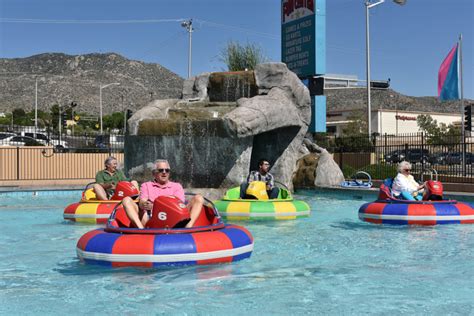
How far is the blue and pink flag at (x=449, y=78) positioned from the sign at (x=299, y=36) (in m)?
9.11

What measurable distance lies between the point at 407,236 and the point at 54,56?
7357 inches

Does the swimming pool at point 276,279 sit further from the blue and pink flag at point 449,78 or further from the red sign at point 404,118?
A: the red sign at point 404,118

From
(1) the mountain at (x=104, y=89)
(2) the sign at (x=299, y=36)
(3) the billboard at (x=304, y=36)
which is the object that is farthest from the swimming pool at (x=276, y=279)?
(1) the mountain at (x=104, y=89)

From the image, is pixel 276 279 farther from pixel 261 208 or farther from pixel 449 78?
pixel 449 78

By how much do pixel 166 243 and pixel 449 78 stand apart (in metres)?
26.1

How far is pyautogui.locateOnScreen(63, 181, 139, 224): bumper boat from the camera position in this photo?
11500 mm

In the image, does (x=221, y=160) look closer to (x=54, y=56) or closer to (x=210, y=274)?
(x=210, y=274)

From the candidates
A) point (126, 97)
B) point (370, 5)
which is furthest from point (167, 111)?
point (126, 97)

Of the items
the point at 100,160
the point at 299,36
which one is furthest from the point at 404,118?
the point at 100,160

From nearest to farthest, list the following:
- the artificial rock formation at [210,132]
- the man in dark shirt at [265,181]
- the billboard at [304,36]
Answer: the man in dark shirt at [265,181], the artificial rock formation at [210,132], the billboard at [304,36]

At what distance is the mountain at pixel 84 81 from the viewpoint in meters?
135

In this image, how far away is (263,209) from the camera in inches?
465

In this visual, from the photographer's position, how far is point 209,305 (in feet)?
18.4

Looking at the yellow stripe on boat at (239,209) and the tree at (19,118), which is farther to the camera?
the tree at (19,118)
